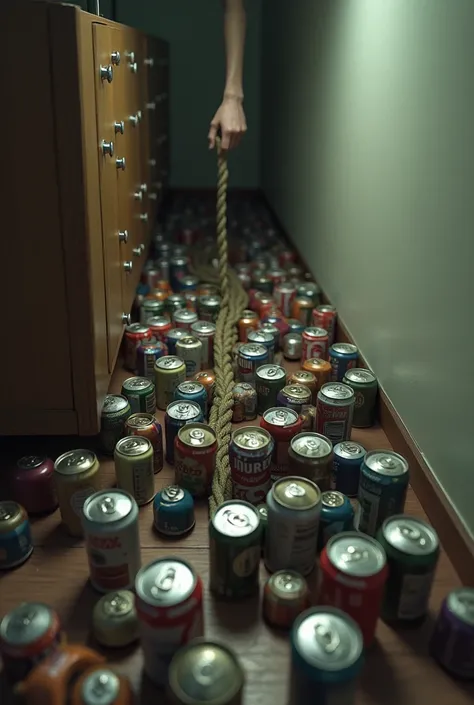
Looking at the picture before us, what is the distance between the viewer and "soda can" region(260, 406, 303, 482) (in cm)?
121

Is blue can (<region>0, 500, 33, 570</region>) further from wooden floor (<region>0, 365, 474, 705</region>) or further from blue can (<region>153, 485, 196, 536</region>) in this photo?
blue can (<region>153, 485, 196, 536</region>)

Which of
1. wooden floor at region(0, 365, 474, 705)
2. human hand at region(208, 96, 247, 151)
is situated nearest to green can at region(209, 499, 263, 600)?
wooden floor at region(0, 365, 474, 705)

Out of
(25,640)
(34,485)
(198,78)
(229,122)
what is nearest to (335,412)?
(34,485)

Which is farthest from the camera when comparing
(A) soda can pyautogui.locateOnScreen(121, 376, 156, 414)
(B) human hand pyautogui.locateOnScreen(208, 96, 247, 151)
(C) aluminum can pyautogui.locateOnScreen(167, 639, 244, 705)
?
(B) human hand pyautogui.locateOnScreen(208, 96, 247, 151)

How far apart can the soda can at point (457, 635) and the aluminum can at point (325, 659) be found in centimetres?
17

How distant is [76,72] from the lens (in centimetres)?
97

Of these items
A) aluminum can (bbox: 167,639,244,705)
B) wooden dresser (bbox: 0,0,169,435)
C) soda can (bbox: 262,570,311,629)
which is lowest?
soda can (bbox: 262,570,311,629)

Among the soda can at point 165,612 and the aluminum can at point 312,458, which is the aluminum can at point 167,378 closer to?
the aluminum can at point 312,458

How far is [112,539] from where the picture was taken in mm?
914

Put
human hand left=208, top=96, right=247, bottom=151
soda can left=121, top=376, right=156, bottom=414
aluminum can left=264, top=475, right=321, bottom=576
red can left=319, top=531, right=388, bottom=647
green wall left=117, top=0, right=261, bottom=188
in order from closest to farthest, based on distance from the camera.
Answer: red can left=319, top=531, right=388, bottom=647, aluminum can left=264, top=475, right=321, bottom=576, soda can left=121, top=376, right=156, bottom=414, human hand left=208, top=96, right=247, bottom=151, green wall left=117, top=0, right=261, bottom=188

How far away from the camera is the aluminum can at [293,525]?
94 centimetres

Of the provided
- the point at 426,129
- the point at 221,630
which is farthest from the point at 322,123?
the point at 221,630

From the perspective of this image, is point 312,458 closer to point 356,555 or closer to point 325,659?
point 356,555

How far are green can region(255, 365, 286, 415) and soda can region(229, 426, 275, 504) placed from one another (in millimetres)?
299
